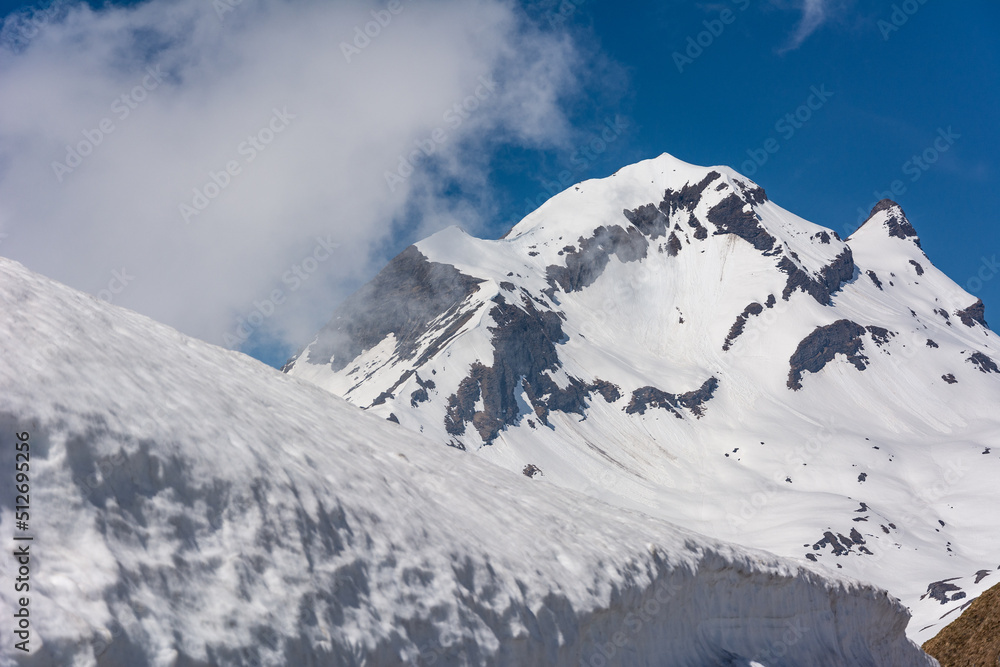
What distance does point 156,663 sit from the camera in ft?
14.1

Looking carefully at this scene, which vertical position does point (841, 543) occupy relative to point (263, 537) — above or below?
above

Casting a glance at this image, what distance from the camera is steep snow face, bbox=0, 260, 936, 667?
4453mm

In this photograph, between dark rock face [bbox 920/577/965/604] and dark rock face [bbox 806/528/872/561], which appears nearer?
dark rock face [bbox 920/577/965/604]

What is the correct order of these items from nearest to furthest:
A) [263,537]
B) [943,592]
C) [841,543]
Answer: [263,537], [943,592], [841,543]

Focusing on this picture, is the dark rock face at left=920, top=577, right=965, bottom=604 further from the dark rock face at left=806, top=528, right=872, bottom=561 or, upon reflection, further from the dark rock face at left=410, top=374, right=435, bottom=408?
the dark rock face at left=410, top=374, right=435, bottom=408

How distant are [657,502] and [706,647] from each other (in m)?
160

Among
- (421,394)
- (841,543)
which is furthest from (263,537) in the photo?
(421,394)

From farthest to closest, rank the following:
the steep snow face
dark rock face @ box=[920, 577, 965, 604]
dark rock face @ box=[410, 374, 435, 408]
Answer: dark rock face @ box=[410, 374, 435, 408]
dark rock face @ box=[920, 577, 965, 604]
the steep snow face

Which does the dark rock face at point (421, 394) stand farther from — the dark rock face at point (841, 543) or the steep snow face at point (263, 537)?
the steep snow face at point (263, 537)

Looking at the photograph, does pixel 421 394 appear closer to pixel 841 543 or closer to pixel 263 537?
pixel 841 543

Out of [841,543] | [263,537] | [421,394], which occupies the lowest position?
[263,537]

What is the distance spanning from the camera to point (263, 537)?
5.36 m

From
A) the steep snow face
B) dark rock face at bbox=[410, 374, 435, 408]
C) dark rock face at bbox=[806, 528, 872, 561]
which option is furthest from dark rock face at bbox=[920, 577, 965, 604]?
dark rock face at bbox=[410, 374, 435, 408]

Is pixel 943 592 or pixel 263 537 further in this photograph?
pixel 943 592
